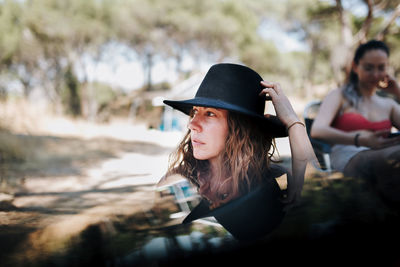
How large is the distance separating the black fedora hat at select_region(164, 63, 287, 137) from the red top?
1491mm

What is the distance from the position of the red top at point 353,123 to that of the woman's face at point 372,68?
9.7 inches

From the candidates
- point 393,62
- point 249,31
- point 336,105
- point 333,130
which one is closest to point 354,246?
point 333,130

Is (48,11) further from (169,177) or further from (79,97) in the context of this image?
(169,177)

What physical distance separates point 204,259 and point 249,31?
24.4 metres

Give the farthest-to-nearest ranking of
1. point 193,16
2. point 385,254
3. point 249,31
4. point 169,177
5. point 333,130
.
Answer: point 249,31 < point 193,16 < point 333,130 < point 169,177 < point 385,254

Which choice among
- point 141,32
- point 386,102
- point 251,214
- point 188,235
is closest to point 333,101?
point 386,102

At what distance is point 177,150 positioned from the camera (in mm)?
1058

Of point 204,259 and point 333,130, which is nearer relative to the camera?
point 204,259

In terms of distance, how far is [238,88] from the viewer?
2.87 ft

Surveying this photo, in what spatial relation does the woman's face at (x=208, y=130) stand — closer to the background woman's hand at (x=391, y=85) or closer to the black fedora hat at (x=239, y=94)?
the black fedora hat at (x=239, y=94)

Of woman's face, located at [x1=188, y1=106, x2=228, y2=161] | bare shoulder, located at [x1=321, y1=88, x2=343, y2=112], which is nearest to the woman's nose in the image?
woman's face, located at [x1=188, y1=106, x2=228, y2=161]

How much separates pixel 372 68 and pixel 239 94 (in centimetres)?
169

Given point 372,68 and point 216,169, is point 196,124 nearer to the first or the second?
point 216,169

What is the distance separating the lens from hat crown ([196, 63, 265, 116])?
0.87 m
